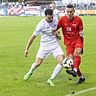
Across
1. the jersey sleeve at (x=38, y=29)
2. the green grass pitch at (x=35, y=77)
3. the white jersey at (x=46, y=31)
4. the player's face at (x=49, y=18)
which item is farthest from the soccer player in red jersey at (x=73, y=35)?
the green grass pitch at (x=35, y=77)

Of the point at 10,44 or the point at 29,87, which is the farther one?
the point at 10,44

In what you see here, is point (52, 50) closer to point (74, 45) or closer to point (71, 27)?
point (74, 45)

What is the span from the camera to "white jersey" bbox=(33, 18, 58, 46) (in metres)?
12.1

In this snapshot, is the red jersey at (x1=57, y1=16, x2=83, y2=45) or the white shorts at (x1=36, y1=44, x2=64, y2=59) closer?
the red jersey at (x1=57, y1=16, x2=83, y2=45)

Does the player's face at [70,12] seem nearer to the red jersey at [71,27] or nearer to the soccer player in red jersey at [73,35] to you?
the soccer player in red jersey at [73,35]

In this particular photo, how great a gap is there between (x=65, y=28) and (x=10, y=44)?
1150 cm

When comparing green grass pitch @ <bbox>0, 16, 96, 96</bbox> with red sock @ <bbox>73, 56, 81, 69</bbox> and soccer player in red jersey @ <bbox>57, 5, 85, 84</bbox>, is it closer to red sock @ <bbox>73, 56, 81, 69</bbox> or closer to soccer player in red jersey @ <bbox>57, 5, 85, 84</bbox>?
red sock @ <bbox>73, 56, 81, 69</bbox>

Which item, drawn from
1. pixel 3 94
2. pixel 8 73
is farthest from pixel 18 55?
pixel 3 94

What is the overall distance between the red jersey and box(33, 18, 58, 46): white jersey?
0.18m

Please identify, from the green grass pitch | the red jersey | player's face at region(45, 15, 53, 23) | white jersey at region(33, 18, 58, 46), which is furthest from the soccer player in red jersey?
the green grass pitch

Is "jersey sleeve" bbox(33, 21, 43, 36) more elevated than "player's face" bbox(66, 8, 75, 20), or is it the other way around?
"player's face" bbox(66, 8, 75, 20)

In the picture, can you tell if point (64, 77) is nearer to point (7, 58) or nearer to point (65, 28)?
point (65, 28)

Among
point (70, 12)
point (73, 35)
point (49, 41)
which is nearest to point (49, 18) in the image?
point (70, 12)

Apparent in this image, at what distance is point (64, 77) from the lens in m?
13.4
